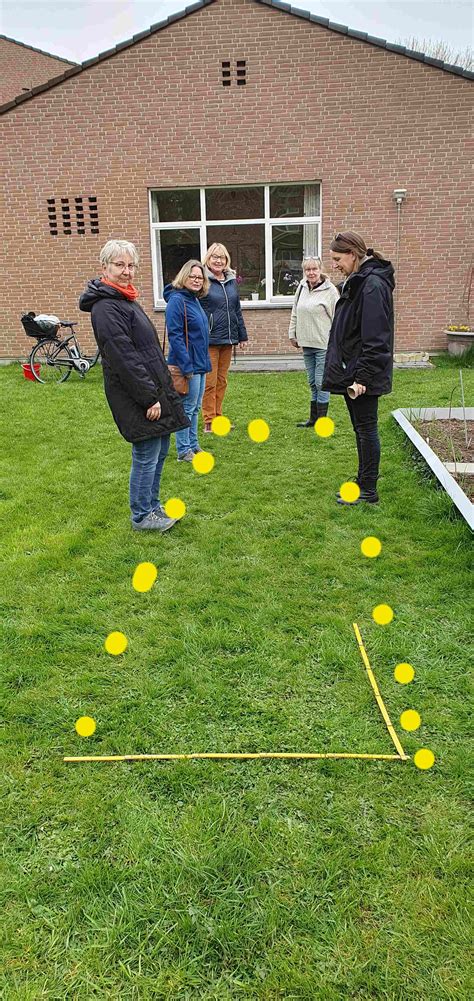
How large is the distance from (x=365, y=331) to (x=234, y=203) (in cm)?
819

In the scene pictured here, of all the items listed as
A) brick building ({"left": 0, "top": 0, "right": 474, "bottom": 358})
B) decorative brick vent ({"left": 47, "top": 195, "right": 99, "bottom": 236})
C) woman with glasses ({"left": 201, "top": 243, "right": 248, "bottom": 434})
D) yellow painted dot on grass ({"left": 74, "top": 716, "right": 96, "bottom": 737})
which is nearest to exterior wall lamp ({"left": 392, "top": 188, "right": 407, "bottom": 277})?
brick building ({"left": 0, "top": 0, "right": 474, "bottom": 358})

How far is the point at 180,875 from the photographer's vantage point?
1845 millimetres

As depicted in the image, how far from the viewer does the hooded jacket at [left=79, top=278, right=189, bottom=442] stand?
11.7ft

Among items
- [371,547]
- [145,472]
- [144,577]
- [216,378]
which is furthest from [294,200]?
[144,577]

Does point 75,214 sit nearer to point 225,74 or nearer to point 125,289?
point 225,74

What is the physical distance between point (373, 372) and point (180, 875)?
3073 mm

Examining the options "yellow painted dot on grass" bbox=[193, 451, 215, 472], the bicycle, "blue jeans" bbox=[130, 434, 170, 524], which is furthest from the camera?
the bicycle

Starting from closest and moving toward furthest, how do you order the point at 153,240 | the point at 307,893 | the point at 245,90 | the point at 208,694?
the point at 307,893 < the point at 208,694 < the point at 245,90 < the point at 153,240

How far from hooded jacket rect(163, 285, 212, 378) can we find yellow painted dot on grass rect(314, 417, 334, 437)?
68.2 inches

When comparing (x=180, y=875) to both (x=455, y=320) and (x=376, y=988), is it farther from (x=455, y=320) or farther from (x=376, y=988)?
(x=455, y=320)

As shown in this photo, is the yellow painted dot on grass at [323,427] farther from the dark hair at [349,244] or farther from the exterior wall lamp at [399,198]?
the exterior wall lamp at [399,198]

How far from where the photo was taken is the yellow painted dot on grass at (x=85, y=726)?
94.9 inches

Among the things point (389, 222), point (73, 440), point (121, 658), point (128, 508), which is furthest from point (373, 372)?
point (389, 222)

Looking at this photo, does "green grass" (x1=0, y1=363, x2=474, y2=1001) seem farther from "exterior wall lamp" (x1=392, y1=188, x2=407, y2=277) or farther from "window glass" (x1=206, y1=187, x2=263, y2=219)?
"window glass" (x1=206, y1=187, x2=263, y2=219)
